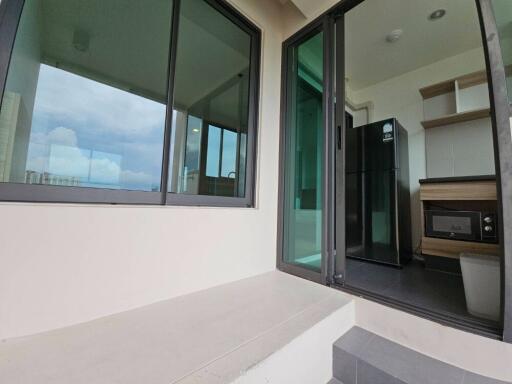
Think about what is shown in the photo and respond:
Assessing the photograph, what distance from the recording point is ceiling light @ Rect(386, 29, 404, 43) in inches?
92.7

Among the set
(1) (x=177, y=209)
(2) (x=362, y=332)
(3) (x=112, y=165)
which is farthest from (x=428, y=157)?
(3) (x=112, y=165)

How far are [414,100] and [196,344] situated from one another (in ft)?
11.8

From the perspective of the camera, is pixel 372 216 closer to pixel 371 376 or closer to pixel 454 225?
pixel 454 225

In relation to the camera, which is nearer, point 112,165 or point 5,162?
point 5,162

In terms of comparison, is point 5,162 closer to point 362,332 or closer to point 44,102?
point 44,102

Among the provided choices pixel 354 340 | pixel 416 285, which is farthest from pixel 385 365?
pixel 416 285

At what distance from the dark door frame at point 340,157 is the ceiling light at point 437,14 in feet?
3.87

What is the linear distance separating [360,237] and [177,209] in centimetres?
210

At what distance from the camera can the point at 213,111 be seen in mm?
2033

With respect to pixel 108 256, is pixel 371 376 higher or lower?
lower

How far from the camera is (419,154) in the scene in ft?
9.09

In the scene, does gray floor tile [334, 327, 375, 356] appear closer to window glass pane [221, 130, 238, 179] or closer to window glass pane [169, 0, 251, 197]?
window glass pane [169, 0, 251, 197]

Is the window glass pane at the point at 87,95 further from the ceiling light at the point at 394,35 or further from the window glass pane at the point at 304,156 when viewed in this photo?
the ceiling light at the point at 394,35

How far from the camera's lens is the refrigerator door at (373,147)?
2338mm
